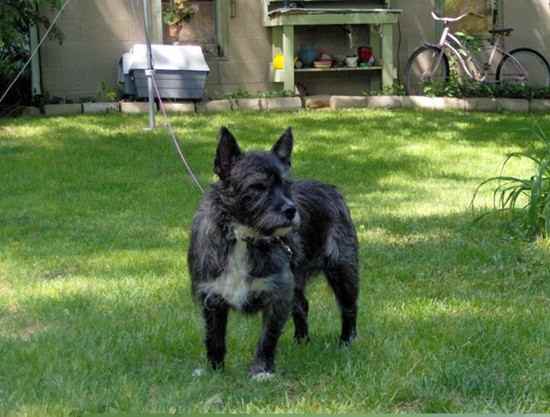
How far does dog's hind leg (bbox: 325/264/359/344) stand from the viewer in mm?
4953

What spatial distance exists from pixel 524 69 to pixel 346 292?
12.4 m

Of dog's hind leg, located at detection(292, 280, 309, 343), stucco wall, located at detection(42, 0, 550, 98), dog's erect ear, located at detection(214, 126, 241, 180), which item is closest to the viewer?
dog's erect ear, located at detection(214, 126, 241, 180)

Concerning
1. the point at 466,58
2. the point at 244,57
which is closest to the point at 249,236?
the point at 244,57

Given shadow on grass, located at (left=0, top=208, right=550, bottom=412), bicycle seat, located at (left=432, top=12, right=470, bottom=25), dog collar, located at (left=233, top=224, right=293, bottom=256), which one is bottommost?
shadow on grass, located at (left=0, top=208, right=550, bottom=412)

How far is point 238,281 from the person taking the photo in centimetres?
423

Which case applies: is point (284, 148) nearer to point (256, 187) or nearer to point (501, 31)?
point (256, 187)

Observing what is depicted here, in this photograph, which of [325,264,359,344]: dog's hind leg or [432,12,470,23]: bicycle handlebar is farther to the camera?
[432,12,470,23]: bicycle handlebar

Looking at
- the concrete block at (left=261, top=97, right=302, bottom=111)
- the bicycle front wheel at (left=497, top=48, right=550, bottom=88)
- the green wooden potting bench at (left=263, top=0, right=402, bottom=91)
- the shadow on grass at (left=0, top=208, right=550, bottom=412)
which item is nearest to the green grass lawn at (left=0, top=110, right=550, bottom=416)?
the shadow on grass at (left=0, top=208, right=550, bottom=412)

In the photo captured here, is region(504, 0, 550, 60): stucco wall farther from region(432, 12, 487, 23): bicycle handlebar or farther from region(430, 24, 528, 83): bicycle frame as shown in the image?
region(430, 24, 528, 83): bicycle frame

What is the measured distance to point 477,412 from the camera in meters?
3.85

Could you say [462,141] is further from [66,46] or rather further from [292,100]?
[66,46]

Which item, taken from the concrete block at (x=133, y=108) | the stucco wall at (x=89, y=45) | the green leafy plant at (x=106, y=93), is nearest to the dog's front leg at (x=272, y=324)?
the concrete block at (x=133, y=108)

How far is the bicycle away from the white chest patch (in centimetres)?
1150

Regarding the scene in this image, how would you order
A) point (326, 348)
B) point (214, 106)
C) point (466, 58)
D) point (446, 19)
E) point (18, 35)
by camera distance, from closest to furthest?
point (326, 348)
point (18, 35)
point (214, 106)
point (446, 19)
point (466, 58)
